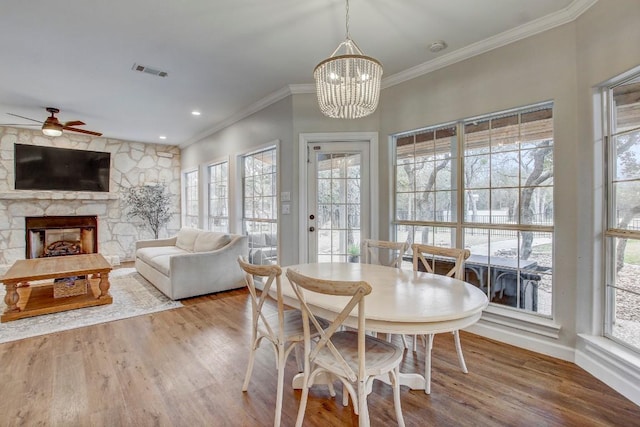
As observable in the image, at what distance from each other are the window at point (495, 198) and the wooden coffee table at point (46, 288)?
368 cm

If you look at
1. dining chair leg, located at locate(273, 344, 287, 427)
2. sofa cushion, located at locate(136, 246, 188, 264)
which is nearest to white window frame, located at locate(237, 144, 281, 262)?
sofa cushion, located at locate(136, 246, 188, 264)

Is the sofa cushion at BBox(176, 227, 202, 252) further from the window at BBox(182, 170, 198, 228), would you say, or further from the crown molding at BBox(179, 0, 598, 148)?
the crown molding at BBox(179, 0, 598, 148)

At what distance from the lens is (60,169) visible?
5672mm

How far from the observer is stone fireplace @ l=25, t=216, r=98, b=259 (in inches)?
216

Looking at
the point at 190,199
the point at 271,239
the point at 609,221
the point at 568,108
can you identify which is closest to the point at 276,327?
the point at 609,221

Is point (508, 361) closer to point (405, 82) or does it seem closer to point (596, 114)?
point (596, 114)

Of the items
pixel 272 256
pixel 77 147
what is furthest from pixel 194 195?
pixel 272 256

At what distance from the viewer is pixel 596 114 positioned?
7.11ft

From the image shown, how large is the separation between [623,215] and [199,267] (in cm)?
409

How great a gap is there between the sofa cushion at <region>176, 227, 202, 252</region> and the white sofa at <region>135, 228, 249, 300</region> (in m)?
0.08

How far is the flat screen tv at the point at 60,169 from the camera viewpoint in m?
5.41

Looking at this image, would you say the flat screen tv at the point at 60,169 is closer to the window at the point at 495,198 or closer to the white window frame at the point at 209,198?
the white window frame at the point at 209,198

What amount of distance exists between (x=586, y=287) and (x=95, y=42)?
437 centimetres

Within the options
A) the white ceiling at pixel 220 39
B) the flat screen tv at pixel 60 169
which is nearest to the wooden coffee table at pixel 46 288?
the white ceiling at pixel 220 39
